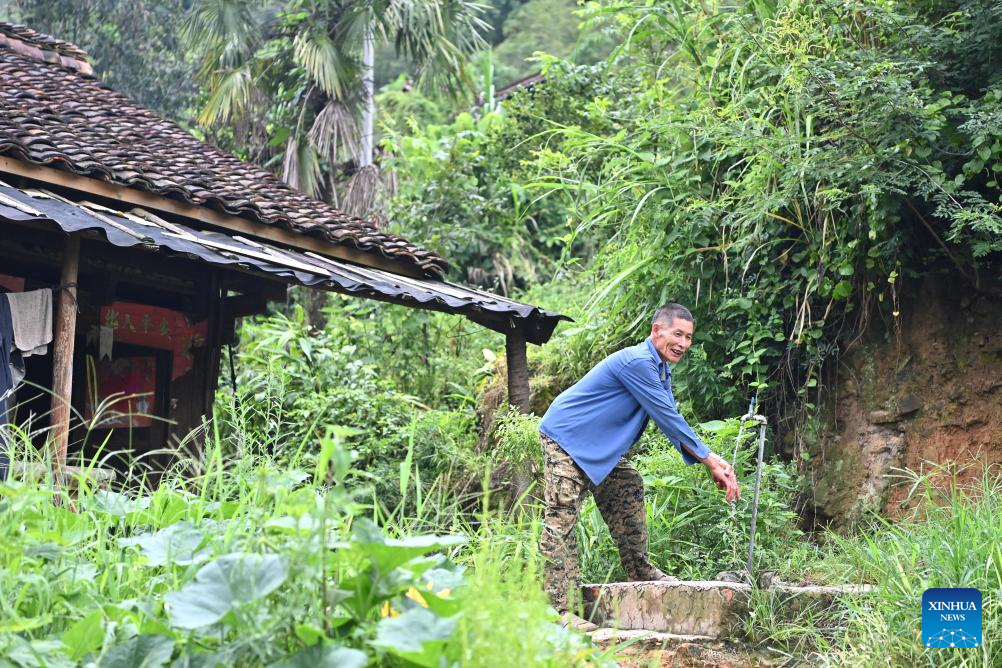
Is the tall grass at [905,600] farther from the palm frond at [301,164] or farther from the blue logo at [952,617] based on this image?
the palm frond at [301,164]

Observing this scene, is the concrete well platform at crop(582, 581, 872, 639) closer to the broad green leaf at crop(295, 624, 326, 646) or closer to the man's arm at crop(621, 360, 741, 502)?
the man's arm at crop(621, 360, 741, 502)

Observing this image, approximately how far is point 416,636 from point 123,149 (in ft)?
22.7

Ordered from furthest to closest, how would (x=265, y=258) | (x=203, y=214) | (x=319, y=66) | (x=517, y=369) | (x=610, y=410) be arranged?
(x=319, y=66), (x=517, y=369), (x=203, y=214), (x=265, y=258), (x=610, y=410)

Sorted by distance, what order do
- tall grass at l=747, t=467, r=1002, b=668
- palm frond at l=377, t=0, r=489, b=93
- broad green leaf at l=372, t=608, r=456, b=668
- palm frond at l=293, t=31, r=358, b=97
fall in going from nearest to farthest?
broad green leaf at l=372, t=608, r=456, b=668
tall grass at l=747, t=467, r=1002, b=668
palm frond at l=293, t=31, r=358, b=97
palm frond at l=377, t=0, r=489, b=93

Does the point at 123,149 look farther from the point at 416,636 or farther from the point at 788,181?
the point at 416,636

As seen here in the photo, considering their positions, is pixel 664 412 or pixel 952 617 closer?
pixel 952 617

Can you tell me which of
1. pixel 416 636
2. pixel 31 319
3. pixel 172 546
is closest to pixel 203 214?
pixel 31 319

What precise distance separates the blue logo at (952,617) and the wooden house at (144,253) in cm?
425

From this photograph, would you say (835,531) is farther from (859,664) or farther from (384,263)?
(384,263)

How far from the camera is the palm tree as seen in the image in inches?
573

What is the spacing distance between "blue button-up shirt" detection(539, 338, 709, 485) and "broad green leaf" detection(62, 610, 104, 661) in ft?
10.3

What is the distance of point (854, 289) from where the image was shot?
7293 mm

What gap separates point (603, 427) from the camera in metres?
5.42

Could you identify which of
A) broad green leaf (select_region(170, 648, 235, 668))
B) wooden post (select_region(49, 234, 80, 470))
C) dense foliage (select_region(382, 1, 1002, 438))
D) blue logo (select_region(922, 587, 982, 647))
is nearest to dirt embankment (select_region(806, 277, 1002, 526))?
dense foliage (select_region(382, 1, 1002, 438))
